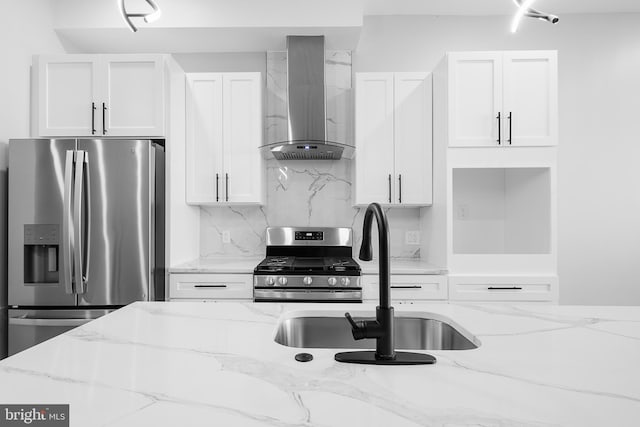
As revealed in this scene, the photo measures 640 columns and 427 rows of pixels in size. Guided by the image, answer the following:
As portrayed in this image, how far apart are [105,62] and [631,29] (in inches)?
164

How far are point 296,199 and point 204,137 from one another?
89 centimetres

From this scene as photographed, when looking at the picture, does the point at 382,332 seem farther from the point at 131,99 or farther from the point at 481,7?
the point at 481,7

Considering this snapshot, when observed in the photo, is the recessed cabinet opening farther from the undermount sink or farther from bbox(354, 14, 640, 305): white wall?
the undermount sink

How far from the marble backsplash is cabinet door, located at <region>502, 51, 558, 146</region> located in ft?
3.43

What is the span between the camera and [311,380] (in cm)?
75

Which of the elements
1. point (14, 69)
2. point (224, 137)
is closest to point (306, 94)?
point (224, 137)

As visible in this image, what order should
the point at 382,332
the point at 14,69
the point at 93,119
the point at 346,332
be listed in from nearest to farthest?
1. the point at 382,332
2. the point at 346,332
3. the point at 14,69
4. the point at 93,119

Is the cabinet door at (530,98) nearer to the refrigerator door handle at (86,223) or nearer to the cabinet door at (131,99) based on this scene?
the cabinet door at (131,99)

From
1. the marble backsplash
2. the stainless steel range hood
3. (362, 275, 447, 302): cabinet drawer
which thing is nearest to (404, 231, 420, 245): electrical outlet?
the marble backsplash

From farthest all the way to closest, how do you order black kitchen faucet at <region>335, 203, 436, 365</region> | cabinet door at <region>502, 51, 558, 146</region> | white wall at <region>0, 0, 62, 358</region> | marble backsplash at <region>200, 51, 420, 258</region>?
marble backsplash at <region>200, 51, 420, 258</region>
cabinet door at <region>502, 51, 558, 146</region>
white wall at <region>0, 0, 62, 358</region>
black kitchen faucet at <region>335, 203, 436, 365</region>

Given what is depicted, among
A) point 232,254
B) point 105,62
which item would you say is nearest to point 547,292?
point 232,254

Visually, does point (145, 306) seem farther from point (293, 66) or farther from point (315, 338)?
point (293, 66)

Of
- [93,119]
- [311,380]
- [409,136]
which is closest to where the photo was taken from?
[311,380]

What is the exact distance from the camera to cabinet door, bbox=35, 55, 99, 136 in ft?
8.49
